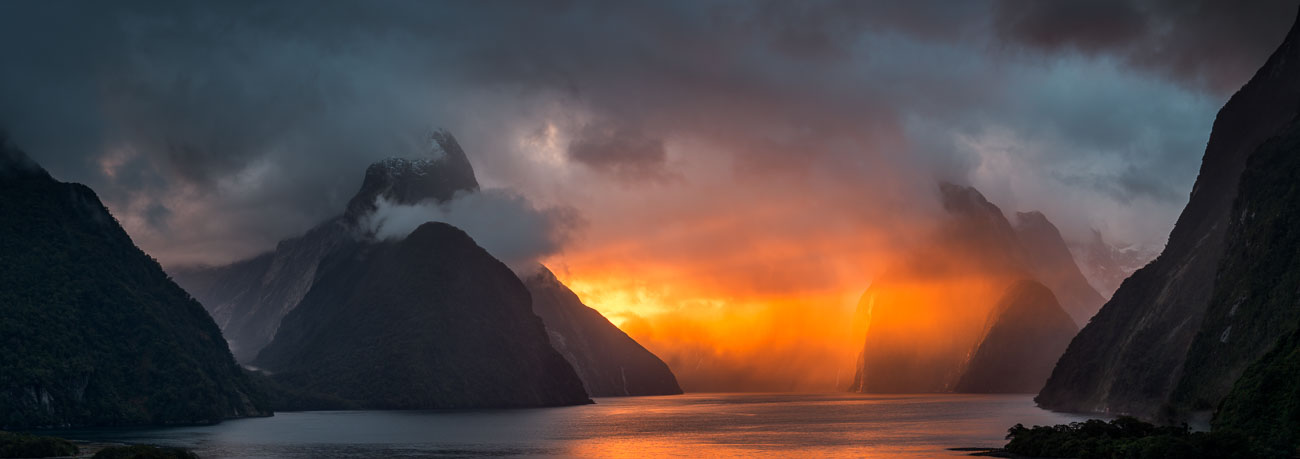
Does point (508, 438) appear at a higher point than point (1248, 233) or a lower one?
lower

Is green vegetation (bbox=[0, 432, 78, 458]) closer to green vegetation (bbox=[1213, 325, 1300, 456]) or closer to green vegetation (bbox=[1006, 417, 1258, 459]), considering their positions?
green vegetation (bbox=[1006, 417, 1258, 459])

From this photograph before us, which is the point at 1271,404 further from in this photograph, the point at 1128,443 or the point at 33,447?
the point at 33,447

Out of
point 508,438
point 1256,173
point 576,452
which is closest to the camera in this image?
point 576,452

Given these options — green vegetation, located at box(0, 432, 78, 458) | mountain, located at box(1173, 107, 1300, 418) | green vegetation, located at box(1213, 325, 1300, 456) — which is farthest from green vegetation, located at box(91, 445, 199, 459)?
mountain, located at box(1173, 107, 1300, 418)

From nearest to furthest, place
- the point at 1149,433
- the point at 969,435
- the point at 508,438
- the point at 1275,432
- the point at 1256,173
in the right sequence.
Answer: the point at 1275,432
the point at 1149,433
the point at 969,435
the point at 1256,173
the point at 508,438

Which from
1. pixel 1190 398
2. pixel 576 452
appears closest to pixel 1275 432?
pixel 1190 398

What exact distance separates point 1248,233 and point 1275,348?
175ft

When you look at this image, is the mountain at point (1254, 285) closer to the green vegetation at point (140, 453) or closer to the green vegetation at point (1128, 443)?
the green vegetation at point (1128, 443)

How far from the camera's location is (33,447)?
13300 cm

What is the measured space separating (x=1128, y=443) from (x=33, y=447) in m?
135

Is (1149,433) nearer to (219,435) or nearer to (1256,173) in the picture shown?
(1256,173)

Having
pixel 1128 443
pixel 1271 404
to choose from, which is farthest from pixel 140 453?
→ pixel 1271 404

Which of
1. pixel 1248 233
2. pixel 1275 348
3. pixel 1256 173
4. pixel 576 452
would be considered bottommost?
pixel 576 452

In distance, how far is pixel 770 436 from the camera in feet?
593
